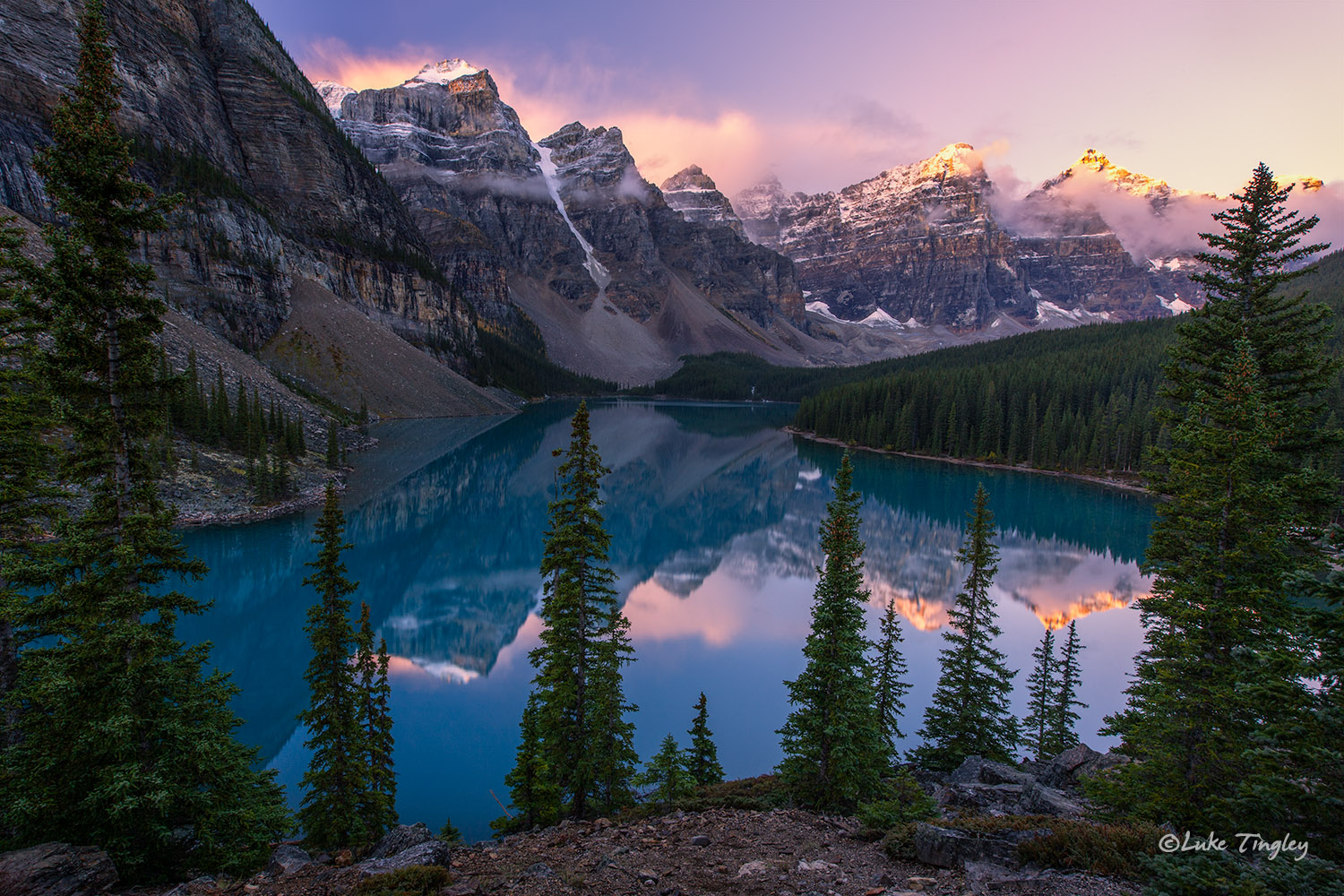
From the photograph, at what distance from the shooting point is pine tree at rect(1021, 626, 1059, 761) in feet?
60.7

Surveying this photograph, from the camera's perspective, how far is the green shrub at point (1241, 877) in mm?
5203

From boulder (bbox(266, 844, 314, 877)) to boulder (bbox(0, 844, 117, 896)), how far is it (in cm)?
209

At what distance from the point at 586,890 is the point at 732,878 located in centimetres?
204

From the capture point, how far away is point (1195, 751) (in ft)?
30.6

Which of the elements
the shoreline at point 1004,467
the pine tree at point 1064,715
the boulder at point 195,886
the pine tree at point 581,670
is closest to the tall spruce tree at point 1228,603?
the pine tree at point 1064,715

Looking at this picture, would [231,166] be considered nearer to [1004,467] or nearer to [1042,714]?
[1004,467]

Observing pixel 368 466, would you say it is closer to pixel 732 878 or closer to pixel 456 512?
pixel 456 512

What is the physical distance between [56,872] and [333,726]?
5.09 meters

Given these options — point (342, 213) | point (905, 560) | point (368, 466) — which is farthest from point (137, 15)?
point (905, 560)

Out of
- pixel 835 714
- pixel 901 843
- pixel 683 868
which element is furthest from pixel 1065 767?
pixel 683 868

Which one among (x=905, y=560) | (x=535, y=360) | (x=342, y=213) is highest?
(x=342, y=213)

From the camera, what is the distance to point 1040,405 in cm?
8738

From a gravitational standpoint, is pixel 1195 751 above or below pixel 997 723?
above

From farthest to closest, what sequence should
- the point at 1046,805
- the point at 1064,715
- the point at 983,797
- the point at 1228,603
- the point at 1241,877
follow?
the point at 1064,715 < the point at 983,797 < the point at 1046,805 < the point at 1228,603 < the point at 1241,877
